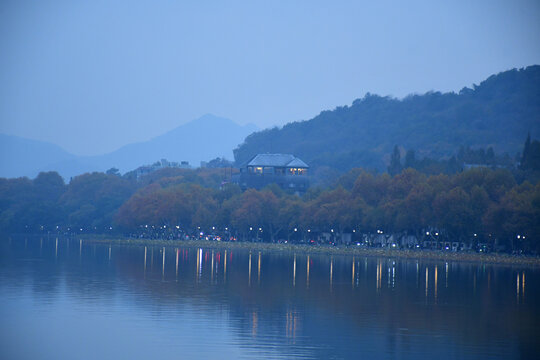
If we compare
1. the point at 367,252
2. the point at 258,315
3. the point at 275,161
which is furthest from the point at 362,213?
the point at 258,315

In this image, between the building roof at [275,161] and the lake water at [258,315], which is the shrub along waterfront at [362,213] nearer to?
the building roof at [275,161]

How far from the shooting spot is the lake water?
3216cm

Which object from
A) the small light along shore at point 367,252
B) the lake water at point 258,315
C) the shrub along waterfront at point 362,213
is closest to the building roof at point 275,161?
the shrub along waterfront at point 362,213

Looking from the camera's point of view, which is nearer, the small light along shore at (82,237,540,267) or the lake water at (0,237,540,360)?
the lake water at (0,237,540,360)

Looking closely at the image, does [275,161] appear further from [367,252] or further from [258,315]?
[258,315]

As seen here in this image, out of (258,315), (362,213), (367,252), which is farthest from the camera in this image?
(362,213)

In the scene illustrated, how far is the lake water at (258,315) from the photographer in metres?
32.2

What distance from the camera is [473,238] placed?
113 m

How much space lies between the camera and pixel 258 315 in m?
41.5

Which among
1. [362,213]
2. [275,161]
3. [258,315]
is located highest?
[275,161]

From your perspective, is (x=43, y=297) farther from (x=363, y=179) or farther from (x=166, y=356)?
(x=363, y=179)

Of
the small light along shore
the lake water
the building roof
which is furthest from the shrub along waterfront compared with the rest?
the lake water

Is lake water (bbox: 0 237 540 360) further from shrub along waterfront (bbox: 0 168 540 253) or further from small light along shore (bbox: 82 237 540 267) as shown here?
shrub along waterfront (bbox: 0 168 540 253)

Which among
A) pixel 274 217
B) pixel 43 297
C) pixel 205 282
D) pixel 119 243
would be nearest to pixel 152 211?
pixel 119 243
